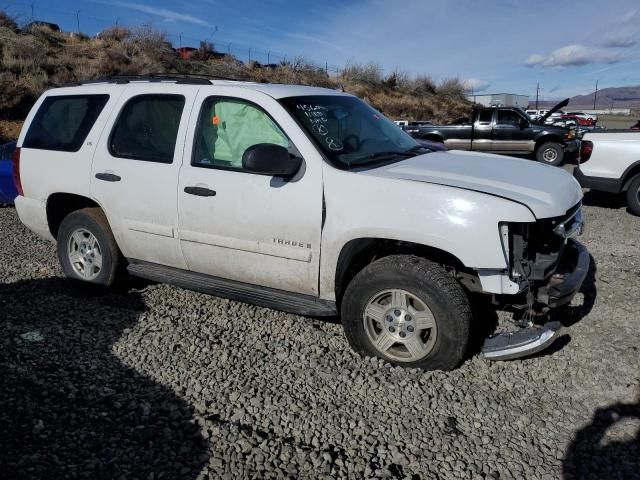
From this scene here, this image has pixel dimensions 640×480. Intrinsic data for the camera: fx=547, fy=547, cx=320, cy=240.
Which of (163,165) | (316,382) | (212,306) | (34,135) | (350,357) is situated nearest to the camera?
(316,382)

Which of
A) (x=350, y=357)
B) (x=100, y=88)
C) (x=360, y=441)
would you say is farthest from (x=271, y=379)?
(x=100, y=88)

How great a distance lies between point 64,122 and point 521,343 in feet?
14.0

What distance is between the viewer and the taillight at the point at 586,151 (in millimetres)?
8672

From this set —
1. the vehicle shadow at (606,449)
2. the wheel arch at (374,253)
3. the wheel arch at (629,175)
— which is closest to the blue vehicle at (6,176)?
the wheel arch at (374,253)

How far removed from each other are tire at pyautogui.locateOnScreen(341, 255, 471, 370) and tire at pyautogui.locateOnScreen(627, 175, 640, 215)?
638 cm

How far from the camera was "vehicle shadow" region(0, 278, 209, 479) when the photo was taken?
274 cm

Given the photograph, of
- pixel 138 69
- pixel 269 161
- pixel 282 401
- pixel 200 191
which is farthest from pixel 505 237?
pixel 138 69

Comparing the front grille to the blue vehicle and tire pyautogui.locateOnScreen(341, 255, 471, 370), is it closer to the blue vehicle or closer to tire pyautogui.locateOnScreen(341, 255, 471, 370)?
tire pyautogui.locateOnScreen(341, 255, 471, 370)

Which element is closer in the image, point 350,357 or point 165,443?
point 165,443

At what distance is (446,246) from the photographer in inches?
130

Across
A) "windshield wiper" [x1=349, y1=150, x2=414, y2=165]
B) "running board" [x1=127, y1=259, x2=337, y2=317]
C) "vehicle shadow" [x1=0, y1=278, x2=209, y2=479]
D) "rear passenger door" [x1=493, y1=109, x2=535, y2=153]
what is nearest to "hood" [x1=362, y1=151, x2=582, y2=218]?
"windshield wiper" [x1=349, y1=150, x2=414, y2=165]

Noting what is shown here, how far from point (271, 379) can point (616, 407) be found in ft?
6.92

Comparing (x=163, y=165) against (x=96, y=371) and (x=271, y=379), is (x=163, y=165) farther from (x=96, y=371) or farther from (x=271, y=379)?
(x=271, y=379)

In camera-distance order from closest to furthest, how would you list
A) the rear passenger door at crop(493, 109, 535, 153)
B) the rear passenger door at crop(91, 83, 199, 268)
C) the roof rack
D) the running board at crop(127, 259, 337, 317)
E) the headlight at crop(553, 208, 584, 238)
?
the headlight at crop(553, 208, 584, 238), the running board at crop(127, 259, 337, 317), the rear passenger door at crop(91, 83, 199, 268), the roof rack, the rear passenger door at crop(493, 109, 535, 153)
